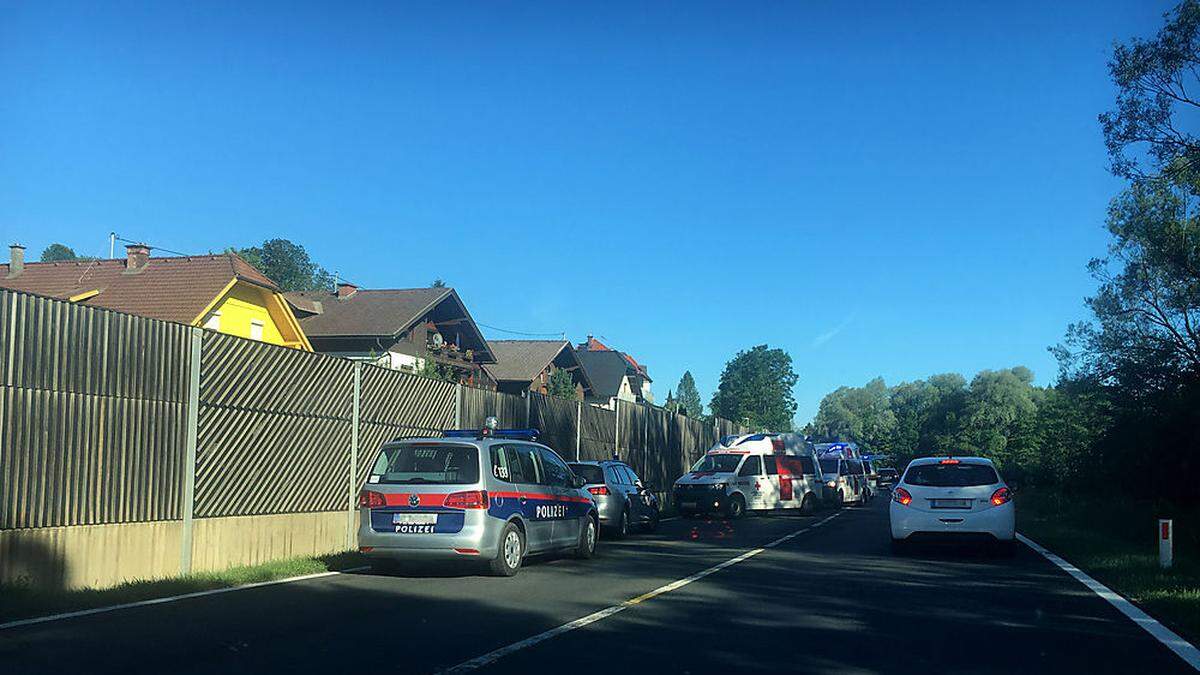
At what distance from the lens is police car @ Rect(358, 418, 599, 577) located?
472 inches

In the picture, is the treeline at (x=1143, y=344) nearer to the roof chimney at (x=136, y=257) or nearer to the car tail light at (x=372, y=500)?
the car tail light at (x=372, y=500)

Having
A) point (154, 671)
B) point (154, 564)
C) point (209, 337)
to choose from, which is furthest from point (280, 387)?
point (154, 671)

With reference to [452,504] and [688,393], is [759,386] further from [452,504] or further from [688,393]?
[452,504]

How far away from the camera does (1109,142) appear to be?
28203mm

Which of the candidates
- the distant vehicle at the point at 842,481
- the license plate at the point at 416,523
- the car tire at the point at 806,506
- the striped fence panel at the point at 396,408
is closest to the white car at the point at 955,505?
the license plate at the point at 416,523

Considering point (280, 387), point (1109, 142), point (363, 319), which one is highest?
point (1109, 142)

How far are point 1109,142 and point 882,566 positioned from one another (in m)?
19.3

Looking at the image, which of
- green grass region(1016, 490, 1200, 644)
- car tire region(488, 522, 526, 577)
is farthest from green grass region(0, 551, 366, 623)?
green grass region(1016, 490, 1200, 644)

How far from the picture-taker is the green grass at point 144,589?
927cm

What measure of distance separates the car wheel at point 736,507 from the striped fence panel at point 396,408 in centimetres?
1016

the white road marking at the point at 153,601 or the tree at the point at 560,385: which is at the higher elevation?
the tree at the point at 560,385

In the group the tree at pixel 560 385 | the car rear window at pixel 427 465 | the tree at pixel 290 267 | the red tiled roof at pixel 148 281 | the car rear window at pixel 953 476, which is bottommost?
the car rear window at pixel 953 476

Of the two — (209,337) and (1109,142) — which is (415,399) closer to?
(209,337)

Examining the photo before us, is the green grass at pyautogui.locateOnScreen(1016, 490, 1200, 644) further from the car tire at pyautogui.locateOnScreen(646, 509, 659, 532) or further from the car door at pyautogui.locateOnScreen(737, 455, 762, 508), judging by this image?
the car tire at pyautogui.locateOnScreen(646, 509, 659, 532)
